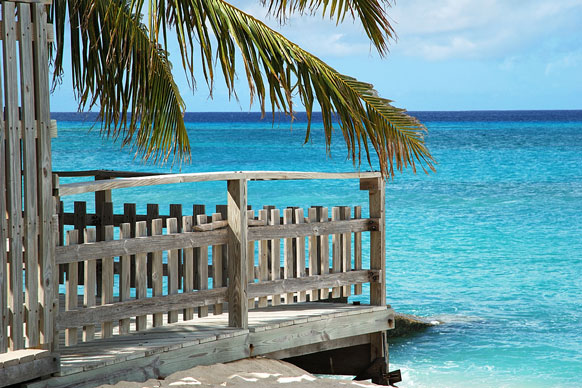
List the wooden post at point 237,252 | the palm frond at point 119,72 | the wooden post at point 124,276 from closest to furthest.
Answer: the wooden post at point 124,276
the wooden post at point 237,252
the palm frond at point 119,72

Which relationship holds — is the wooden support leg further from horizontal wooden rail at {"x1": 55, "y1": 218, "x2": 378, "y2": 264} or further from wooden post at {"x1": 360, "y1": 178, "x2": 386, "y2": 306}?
horizontal wooden rail at {"x1": 55, "y1": 218, "x2": 378, "y2": 264}

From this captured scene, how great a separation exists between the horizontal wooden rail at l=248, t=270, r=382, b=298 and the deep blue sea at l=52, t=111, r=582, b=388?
1275mm

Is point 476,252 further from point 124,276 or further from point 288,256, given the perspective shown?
point 124,276

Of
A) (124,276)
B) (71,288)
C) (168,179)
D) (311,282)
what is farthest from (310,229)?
(71,288)

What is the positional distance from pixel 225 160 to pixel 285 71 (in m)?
52.6

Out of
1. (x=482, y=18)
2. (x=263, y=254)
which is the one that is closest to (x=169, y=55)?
(x=263, y=254)

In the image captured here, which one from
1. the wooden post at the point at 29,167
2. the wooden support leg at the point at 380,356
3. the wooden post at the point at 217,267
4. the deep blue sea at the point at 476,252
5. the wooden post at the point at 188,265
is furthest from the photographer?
the deep blue sea at the point at 476,252

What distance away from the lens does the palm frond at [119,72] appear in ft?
28.6

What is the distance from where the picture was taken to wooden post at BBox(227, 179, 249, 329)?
6.12m

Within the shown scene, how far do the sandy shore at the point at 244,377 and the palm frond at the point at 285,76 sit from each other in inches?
81.7

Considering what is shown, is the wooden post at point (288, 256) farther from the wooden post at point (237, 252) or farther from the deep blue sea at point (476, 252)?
the deep blue sea at point (476, 252)

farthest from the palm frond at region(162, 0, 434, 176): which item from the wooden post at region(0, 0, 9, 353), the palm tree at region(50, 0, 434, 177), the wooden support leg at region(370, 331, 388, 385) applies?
the wooden post at region(0, 0, 9, 353)

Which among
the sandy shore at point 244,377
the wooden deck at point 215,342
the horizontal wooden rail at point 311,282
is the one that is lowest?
the sandy shore at point 244,377

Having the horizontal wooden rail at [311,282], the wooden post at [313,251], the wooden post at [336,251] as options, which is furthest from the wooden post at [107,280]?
the wooden post at [336,251]
